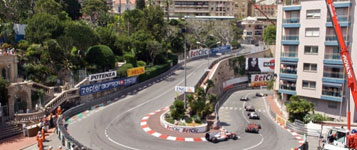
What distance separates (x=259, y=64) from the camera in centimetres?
8825

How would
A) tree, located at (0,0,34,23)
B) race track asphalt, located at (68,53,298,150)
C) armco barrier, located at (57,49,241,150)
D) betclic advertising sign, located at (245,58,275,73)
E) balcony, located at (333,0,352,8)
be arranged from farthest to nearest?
betclic advertising sign, located at (245,58,275,73)
tree, located at (0,0,34,23)
balcony, located at (333,0,352,8)
race track asphalt, located at (68,53,298,150)
armco barrier, located at (57,49,241,150)

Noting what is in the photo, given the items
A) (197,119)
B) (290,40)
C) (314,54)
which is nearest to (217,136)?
(197,119)

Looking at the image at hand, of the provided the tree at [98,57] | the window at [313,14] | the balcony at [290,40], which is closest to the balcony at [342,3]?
the window at [313,14]

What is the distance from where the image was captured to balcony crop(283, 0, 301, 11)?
55428 mm

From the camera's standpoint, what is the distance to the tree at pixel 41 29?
57.2 m

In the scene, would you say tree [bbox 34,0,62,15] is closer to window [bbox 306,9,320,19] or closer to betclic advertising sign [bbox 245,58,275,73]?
betclic advertising sign [bbox 245,58,275,73]

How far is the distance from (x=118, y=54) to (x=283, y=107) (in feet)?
116

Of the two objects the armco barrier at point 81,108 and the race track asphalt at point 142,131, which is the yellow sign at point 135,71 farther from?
the race track asphalt at point 142,131

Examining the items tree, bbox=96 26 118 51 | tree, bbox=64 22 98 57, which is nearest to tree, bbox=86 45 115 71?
tree, bbox=64 22 98 57

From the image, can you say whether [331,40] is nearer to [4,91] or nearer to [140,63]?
[140,63]

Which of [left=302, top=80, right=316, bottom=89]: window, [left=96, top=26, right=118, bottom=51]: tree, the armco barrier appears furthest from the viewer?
[left=96, top=26, right=118, bottom=51]: tree

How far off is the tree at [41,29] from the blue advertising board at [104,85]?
13149 millimetres

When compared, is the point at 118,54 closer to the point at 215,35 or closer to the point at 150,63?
the point at 150,63

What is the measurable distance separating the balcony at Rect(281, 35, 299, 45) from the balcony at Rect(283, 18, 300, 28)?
5.70 ft
